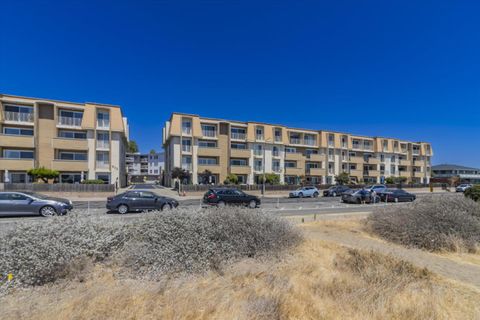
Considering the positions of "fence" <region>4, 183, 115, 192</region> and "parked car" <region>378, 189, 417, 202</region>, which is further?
"parked car" <region>378, 189, 417, 202</region>

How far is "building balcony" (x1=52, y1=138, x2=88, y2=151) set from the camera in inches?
1151

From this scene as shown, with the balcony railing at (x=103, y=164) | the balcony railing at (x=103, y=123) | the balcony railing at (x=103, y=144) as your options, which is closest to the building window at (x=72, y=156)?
the balcony railing at (x=103, y=164)

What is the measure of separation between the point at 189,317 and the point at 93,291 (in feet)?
6.29

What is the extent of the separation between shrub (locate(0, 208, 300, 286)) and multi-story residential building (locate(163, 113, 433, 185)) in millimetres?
31725

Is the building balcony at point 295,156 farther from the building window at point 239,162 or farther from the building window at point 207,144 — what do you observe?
the building window at point 207,144

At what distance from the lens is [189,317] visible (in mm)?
3463

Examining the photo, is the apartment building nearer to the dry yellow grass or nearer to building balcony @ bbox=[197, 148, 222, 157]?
building balcony @ bbox=[197, 148, 222, 157]

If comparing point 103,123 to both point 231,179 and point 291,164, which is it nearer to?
point 231,179

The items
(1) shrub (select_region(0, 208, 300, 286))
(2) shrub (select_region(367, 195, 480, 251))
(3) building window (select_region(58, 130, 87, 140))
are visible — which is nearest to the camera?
(1) shrub (select_region(0, 208, 300, 286))

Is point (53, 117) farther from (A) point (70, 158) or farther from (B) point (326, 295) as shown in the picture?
(B) point (326, 295)

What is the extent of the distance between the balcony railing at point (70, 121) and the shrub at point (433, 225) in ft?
116

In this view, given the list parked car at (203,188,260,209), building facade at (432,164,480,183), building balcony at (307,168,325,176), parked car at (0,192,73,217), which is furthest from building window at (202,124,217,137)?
building facade at (432,164,480,183)

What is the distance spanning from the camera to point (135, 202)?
1580 centimetres

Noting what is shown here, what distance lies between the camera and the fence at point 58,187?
2472 centimetres
